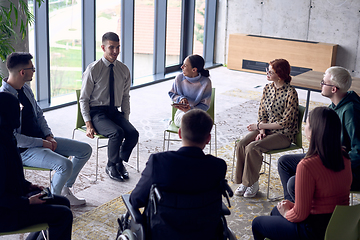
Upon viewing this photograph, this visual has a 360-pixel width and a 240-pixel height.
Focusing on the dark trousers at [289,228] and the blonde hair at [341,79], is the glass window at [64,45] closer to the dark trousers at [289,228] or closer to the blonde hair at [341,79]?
the blonde hair at [341,79]

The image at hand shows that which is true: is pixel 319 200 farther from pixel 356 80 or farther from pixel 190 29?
pixel 190 29

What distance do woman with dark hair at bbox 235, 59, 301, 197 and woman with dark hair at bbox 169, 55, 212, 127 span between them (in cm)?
66

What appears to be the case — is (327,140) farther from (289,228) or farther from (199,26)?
(199,26)

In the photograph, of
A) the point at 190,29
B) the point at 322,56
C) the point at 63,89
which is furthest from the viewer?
the point at 190,29

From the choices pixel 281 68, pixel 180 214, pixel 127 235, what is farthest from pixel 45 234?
pixel 281 68

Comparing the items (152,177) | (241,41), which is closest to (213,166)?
(152,177)

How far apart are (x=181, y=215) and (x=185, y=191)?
0.12 m

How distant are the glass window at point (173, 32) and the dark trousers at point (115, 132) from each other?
5.80m

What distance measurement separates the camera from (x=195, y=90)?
4230 millimetres

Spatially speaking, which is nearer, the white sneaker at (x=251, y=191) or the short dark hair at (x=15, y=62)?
the short dark hair at (x=15, y=62)

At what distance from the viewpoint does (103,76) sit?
4.04m

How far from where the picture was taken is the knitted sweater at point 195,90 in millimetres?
4195

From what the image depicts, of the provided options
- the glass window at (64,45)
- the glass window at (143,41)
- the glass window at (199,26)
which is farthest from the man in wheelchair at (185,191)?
the glass window at (199,26)

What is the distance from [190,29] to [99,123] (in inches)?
265
